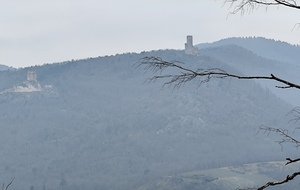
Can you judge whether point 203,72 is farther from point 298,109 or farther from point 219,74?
point 298,109

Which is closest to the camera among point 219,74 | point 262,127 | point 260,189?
point 260,189

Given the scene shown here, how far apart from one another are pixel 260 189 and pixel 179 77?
5.58ft

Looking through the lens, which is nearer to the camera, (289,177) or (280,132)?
(289,177)

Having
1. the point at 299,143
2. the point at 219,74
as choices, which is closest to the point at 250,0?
the point at 219,74

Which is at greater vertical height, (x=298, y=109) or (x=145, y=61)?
(x=145, y=61)

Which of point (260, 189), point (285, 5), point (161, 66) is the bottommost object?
point (260, 189)

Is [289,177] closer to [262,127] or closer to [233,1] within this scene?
[262,127]

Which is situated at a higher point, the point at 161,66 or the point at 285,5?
the point at 285,5

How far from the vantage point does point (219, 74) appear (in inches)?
382

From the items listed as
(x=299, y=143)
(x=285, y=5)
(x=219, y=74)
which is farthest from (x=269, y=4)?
(x=299, y=143)

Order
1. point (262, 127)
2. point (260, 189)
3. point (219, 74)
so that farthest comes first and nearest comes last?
1. point (262, 127)
2. point (219, 74)
3. point (260, 189)

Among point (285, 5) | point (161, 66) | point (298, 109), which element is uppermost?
point (285, 5)

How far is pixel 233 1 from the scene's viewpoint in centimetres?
1010

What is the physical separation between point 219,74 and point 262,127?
3.63 feet
